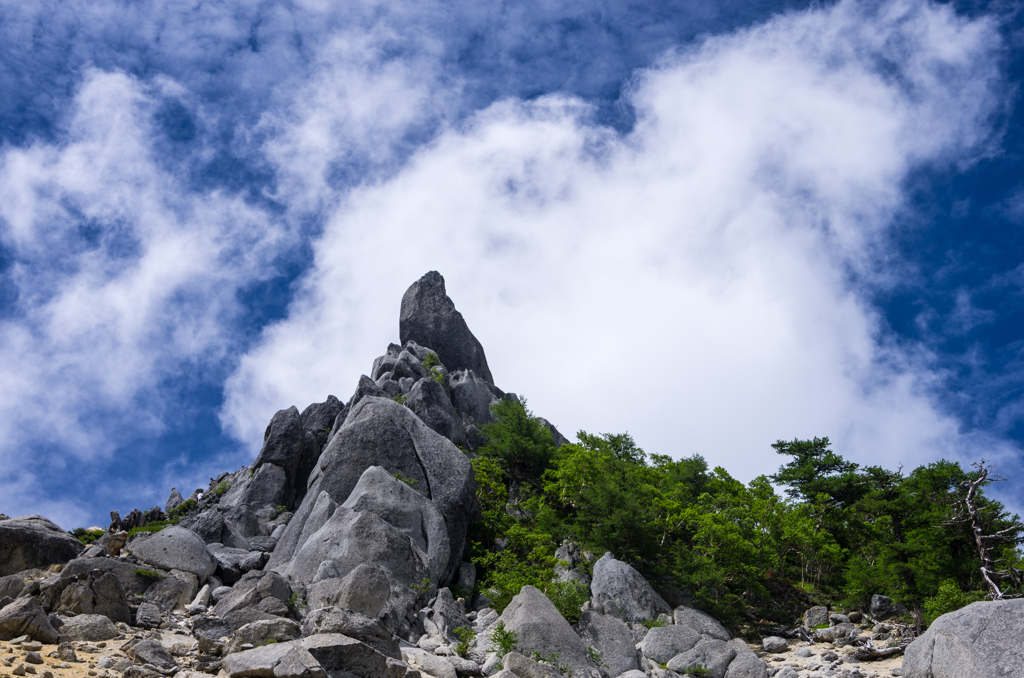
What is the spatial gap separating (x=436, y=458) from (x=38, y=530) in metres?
15.1

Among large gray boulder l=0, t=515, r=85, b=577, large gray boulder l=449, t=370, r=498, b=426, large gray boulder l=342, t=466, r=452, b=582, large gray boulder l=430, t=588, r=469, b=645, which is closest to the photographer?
large gray boulder l=430, t=588, r=469, b=645

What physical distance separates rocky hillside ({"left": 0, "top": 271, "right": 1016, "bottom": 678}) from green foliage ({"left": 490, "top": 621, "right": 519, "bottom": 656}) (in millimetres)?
59

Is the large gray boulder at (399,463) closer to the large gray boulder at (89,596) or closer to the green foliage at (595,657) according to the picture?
the green foliage at (595,657)

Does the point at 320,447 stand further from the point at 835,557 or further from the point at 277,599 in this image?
the point at 835,557

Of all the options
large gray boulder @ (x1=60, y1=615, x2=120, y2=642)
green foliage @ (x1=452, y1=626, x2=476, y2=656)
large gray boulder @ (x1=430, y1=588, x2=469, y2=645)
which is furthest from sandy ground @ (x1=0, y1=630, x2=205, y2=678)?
large gray boulder @ (x1=430, y1=588, x2=469, y2=645)

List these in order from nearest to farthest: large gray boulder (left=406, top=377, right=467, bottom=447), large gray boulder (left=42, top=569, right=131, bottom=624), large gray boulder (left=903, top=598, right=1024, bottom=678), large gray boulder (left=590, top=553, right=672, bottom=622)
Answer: large gray boulder (left=903, top=598, right=1024, bottom=678), large gray boulder (left=42, top=569, right=131, bottom=624), large gray boulder (left=590, top=553, right=672, bottom=622), large gray boulder (left=406, top=377, right=467, bottom=447)

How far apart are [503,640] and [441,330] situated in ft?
116

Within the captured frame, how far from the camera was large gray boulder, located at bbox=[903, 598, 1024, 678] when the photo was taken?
14.9 metres

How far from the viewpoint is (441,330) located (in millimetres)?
51438

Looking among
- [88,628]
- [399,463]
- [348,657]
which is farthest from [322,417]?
[348,657]

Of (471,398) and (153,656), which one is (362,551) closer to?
(153,656)

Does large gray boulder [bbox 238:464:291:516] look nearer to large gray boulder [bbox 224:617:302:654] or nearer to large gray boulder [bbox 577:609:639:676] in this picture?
large gray boulder [bbox 577:609:639:676]

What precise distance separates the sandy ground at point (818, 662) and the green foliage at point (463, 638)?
9.33 m

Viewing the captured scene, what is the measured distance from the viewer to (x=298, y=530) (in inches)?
1037
